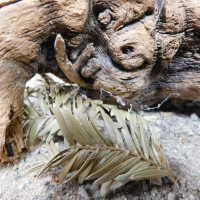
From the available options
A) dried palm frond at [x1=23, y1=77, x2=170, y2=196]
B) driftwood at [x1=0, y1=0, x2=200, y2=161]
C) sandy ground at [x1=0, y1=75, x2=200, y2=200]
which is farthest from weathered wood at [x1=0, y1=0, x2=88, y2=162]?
dried palm frond at [x1=23, y1=77, x2=170, y2=196]

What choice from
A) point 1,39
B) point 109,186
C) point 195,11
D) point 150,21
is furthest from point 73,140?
point 195,11

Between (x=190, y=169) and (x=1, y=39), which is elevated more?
(x=1, y=39)

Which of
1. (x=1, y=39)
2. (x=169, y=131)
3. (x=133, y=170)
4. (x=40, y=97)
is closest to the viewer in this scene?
(x=133, y=170)

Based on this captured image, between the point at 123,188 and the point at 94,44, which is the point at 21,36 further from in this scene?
the point at 123,188

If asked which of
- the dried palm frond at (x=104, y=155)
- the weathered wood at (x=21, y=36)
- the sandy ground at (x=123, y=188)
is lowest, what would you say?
the sandy ground at (x=123, y=188)

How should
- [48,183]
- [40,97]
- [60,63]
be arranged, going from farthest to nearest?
[40,97] < [60,63] < [48,183]

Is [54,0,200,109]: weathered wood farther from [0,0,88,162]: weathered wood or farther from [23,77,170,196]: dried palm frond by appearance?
[23,77,170,196]: dried palm frond

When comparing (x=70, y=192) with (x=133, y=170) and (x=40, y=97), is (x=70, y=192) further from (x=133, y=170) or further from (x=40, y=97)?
(x=40, y=97)

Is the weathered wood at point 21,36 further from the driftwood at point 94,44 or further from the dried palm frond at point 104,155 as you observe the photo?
the dried palm frond at point 104,155

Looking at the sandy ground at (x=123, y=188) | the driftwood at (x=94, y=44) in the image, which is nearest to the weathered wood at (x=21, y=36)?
the driftwood at (x=94, y=44)
